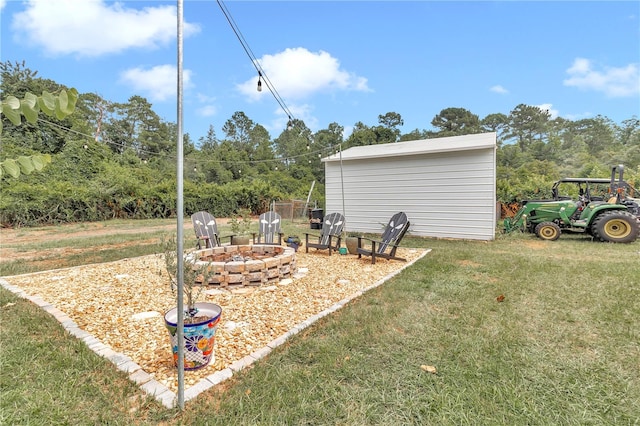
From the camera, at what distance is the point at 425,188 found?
8.60 metres

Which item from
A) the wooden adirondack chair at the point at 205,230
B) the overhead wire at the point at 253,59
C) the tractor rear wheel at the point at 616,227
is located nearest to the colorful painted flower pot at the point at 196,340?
the wooden adirondack chair at the point at 205,230

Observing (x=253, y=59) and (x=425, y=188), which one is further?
(x=425, y=188)

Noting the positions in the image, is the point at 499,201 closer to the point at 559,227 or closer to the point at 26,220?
the point at 559,227

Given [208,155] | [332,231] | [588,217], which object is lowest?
[332,231]

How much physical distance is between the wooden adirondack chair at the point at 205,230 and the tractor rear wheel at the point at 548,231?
8137 mm

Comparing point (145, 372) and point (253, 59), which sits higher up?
point (253, 59)

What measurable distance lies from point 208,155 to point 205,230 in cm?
2638

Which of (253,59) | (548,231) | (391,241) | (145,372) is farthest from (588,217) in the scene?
(145,372)

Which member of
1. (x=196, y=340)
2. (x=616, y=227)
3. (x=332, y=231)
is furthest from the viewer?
(x=616, y=227)

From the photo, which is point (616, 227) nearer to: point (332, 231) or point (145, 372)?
point (332, 231)

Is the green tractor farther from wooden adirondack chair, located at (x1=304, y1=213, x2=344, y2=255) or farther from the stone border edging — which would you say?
the stone border edging

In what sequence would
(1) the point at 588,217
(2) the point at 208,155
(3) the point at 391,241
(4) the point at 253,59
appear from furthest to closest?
(2) the point at 208,155, (1) the point at 588,217, (3) the point at 391,241, (4) the point at 253,59

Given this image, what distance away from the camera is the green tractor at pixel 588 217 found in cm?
711

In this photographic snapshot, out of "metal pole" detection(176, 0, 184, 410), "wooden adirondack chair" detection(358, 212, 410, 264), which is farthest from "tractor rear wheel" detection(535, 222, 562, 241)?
"metal pole" detection(176, 0, 184, 410)
